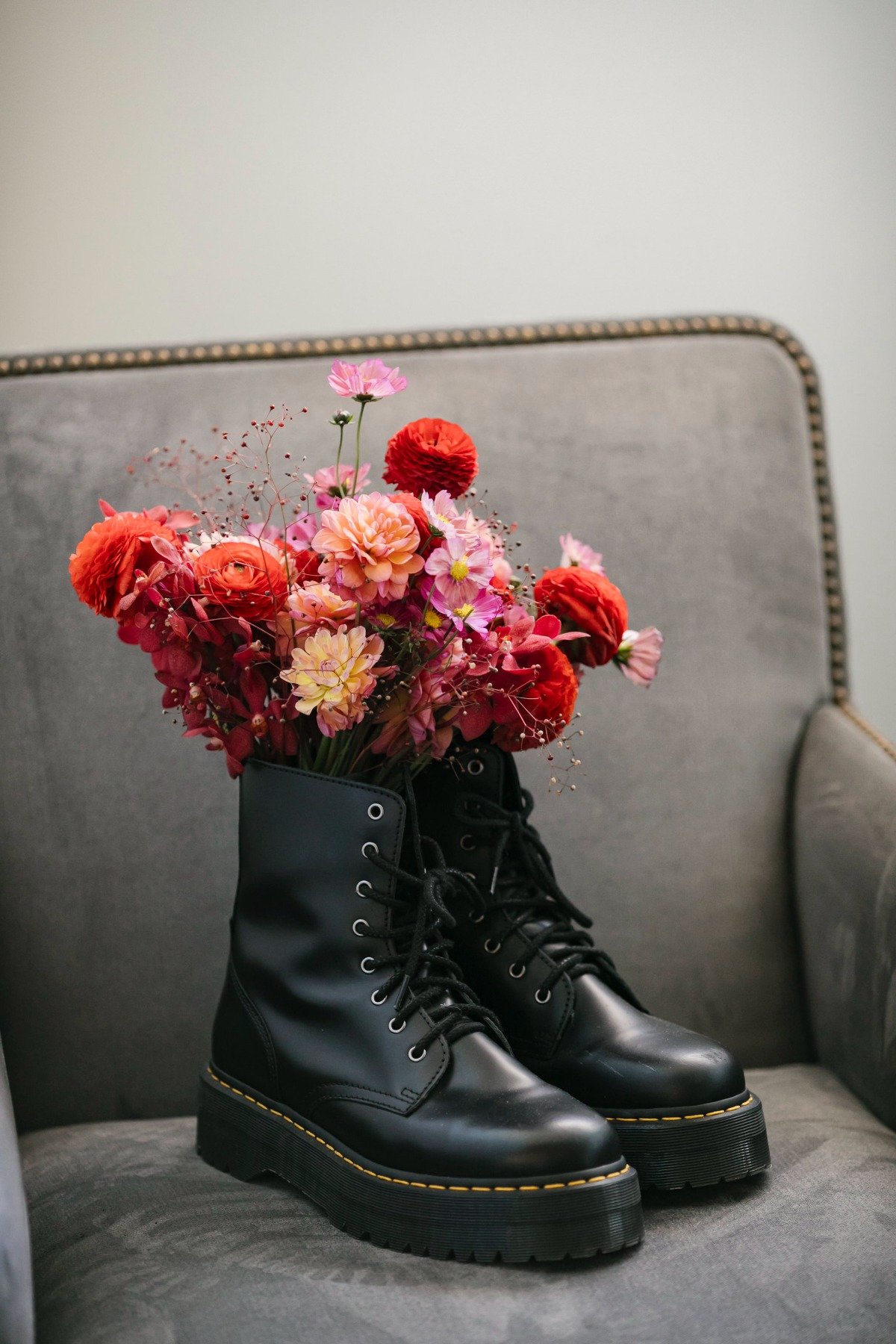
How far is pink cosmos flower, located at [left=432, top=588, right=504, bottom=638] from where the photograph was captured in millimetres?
596

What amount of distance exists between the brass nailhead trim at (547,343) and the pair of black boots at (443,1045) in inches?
17.0

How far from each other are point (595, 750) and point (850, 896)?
0.75 ft

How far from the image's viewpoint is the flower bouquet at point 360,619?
0.59 m

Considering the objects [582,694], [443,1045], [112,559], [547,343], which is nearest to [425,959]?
[443,1045]

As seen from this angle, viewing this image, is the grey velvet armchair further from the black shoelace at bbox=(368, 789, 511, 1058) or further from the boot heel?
the black shoelace at bbox=(368, 789, 511, 1058)

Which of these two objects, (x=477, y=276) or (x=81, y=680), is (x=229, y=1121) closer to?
(x=81, y=680)

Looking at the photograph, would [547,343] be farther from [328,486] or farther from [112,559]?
[112,559]

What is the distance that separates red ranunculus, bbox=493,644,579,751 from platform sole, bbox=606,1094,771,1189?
22 centimetres

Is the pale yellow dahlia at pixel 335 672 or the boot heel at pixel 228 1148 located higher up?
the pale yellow dahlia at pixel 335 672

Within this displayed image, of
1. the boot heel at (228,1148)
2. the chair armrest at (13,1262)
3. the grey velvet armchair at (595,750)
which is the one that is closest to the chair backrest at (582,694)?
the grey velvet armchair at (595,750)

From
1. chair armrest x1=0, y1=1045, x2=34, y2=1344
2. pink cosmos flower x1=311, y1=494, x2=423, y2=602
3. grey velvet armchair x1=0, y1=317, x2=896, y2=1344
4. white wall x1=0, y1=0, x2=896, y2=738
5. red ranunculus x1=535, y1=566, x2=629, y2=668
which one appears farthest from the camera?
white wall x1=0, y1=0, x2=896, y2=738

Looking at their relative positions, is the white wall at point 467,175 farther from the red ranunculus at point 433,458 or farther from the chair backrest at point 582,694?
the red ranunculus at point 433,458

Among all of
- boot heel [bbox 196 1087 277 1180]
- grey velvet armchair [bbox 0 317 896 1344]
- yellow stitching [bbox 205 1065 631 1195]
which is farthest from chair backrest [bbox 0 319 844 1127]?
yellow stitching [bbox 205 1065 631 1195]

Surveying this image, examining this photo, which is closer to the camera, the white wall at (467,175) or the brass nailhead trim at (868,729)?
the brass nailhead trim at (868,729)
